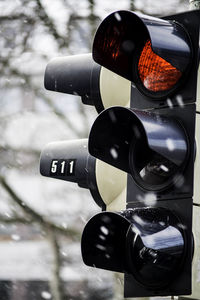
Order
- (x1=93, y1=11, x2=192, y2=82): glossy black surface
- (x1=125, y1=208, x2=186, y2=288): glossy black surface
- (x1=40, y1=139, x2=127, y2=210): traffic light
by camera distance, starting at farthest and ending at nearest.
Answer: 1. (x1=40, y1=139, x2=127, y2=210): traffic light
2. (x1=93, y1=11, x2=192, y2=82): glossy black surface
3. (x1=125, y1=208, x2=186, y2=288): glossy black surface

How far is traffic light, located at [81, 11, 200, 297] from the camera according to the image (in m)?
3.26

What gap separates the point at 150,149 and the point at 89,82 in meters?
0.62

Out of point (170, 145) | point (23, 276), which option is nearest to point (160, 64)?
point (170, 145)

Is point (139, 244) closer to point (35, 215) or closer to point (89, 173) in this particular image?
point (89, 173)

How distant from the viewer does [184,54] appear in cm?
333

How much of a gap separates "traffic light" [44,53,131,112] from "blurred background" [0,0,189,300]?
28.3ft

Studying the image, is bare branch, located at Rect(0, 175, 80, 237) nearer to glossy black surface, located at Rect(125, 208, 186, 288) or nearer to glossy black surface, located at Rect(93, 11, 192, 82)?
glossy black surface, located at Rect(93, 11, 192, 82)

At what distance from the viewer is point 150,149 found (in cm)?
343

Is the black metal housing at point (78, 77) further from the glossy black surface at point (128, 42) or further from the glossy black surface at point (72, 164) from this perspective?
the glossy black surface at point (128, 42)

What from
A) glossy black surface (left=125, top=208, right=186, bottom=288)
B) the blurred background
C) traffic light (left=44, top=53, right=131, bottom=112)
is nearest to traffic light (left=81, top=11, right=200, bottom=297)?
glossy black surface (left=125, top=208, right=186, bottom=288)

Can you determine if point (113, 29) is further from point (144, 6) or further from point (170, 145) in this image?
point (144, 6)

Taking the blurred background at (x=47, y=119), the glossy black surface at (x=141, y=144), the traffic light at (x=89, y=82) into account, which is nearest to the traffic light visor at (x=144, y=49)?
the glossy black surface at (x=141, y=144)

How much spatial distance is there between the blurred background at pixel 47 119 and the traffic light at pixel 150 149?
30.0 feet

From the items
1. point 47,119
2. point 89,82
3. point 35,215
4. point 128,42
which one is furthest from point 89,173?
point 47,119
